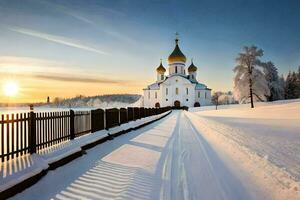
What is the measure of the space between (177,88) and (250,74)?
3687 centimetres

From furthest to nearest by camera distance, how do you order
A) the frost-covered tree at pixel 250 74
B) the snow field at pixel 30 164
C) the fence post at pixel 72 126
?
the frost-covered tree at pixel 250 74
the fence post at pixel 72 126
the snow field at pixel 30 164

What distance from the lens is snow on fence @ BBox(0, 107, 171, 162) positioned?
6.80 meters

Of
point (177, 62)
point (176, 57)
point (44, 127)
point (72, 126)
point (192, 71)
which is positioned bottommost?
point (72, 126)

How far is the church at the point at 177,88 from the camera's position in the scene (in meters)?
89.9

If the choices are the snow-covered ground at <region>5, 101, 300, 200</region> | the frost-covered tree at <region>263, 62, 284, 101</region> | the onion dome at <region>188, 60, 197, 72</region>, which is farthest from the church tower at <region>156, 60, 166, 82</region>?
the snow-covered ground at <region>5, 101, 300, 200</region>

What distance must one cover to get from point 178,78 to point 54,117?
269 ft

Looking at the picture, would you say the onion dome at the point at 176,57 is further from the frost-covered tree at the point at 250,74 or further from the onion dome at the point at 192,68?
the frost-covered tree at the point at 250,74

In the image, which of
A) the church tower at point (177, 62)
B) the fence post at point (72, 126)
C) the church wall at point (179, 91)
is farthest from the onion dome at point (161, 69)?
the fence post at point (72, 126)

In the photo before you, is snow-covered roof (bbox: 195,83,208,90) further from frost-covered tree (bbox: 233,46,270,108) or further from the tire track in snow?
A: the tire track in snow

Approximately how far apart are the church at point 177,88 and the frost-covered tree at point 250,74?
3466 cm

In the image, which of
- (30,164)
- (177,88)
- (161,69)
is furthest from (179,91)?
(30,164)

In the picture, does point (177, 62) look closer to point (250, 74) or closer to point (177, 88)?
point (177, 88)

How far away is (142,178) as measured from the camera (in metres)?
6.43

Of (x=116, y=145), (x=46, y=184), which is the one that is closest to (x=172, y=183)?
(x=46, y=184)
